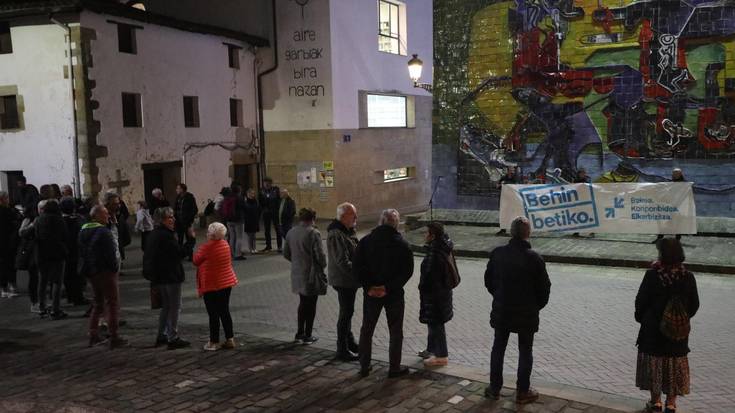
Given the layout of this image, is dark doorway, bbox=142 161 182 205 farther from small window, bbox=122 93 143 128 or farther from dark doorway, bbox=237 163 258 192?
dark doorway, bbox=237 163 258 192

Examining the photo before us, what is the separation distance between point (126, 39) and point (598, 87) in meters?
13.2

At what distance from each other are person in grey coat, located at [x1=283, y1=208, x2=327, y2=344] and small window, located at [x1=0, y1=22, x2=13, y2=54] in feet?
46.8

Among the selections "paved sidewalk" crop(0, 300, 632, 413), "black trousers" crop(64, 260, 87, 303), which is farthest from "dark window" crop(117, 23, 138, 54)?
"paved sidewalk" crop(0, 300, 632, 413)

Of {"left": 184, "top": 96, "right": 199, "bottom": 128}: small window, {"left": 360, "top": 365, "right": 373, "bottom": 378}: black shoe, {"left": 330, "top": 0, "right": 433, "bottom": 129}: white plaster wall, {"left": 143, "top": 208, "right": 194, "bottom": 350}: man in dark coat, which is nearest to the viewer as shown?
{"left": 360, "top": 365, "right": 373, "bottom": 378}: black shoe

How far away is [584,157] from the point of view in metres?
16.1

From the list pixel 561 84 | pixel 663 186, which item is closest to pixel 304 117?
pixel 561 84

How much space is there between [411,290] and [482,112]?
26.5 ft

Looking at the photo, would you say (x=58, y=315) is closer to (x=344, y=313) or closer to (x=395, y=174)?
(x=344, y=313)

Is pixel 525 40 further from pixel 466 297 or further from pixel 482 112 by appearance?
pixel 466 297

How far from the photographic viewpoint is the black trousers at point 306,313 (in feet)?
24.6

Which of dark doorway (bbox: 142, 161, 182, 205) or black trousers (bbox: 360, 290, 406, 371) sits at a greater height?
dark doorway (bbox: 142, 161, 182, 205)

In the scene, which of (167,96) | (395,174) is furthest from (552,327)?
(395,174)

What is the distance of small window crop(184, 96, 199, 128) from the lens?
68.2 ft

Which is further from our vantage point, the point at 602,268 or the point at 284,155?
the point at 284,155
